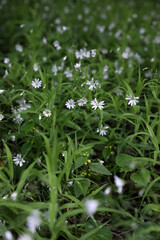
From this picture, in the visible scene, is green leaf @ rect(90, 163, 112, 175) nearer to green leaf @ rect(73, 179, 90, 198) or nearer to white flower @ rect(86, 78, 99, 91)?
green leaf @ rect(73, 179, 90, 198)

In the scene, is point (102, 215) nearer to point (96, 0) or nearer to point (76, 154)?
point (76, 154)

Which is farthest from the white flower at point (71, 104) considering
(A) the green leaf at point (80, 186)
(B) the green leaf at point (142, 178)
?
(B) the green leaf at point (142, 178)

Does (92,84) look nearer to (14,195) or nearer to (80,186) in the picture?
(80,186)

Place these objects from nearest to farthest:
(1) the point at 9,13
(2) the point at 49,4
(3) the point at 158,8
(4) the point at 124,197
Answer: (4) the point at 124,197 → (1) the point at 9,13 → (2) the point at 49,4 → (3) the point at 158,8

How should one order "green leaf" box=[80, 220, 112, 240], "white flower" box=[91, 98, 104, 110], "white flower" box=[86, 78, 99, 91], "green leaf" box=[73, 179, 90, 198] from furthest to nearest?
1. "white flower" box=[86, 78, 99, 91]
2. "white flower" box=[91, 98, 104, 110]
3. "green leaf" box=[73, 179, 90, 198]
4. "green leaf" box=[80, 220, 112, 240]

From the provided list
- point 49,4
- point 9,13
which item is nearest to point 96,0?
point 49,4

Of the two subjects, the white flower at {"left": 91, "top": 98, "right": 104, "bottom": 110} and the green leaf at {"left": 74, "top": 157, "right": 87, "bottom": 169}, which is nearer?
the green leaf at {"left": 74, "top": 157, "right": 87, "bottom": 169}

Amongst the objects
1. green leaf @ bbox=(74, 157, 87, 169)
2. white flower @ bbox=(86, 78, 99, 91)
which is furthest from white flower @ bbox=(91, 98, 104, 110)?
green leaf @ bbox=(74, 157, 87, 169)

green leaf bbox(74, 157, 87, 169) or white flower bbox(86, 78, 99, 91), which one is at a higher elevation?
white flower bbox(86, 78, 99, 91)

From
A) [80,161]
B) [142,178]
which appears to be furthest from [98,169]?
[142,178]
